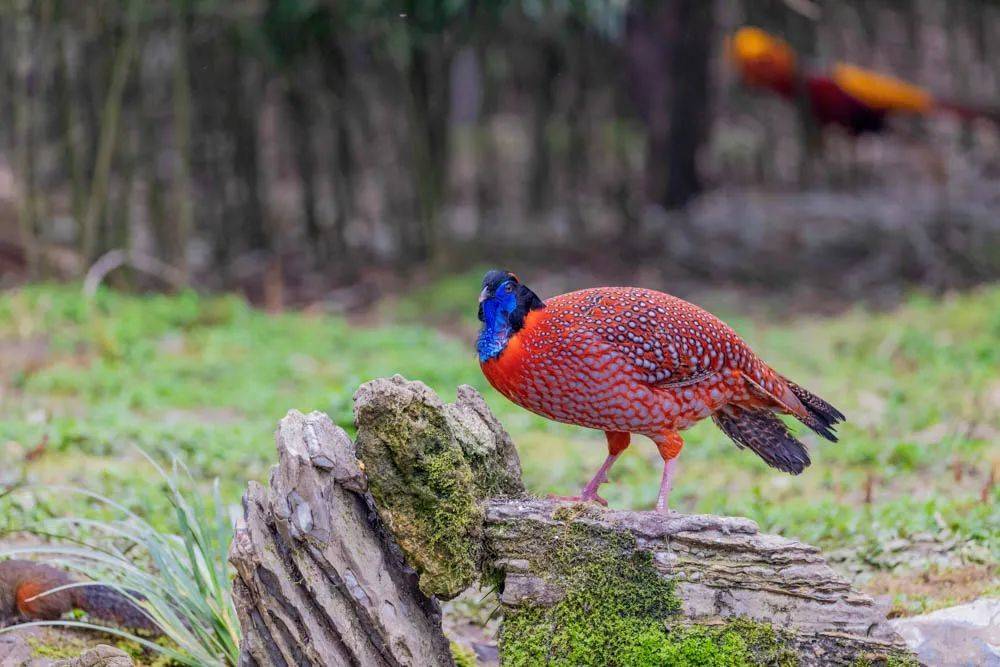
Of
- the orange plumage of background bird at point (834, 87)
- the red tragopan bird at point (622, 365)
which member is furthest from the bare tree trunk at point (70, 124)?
the red tragopan bird at point (622, 365)

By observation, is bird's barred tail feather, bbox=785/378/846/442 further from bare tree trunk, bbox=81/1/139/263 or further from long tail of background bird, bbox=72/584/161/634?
bare tree trunk, bbox=81/1/139/263

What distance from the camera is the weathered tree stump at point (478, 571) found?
10.6 ft

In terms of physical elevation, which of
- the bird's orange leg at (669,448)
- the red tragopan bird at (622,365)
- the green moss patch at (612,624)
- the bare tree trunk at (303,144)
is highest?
the bare tree trunk at (303,144)

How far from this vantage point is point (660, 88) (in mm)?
10906

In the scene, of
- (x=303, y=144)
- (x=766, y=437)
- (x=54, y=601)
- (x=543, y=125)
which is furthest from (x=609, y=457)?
(x=543, y=125)

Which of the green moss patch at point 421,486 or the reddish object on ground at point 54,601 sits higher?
the green moss patch at point 421,486

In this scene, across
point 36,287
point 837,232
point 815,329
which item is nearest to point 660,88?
point 837,232

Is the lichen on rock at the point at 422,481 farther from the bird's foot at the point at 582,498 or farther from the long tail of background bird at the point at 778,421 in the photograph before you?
the long tail of background bird at the point at 778,421

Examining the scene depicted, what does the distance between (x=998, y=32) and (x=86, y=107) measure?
9.15 metres

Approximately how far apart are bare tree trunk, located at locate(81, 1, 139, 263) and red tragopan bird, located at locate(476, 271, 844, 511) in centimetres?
592

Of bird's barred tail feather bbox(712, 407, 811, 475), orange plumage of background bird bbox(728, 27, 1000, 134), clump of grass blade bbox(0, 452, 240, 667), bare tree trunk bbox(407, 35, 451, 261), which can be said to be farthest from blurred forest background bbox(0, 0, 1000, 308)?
clump of grass blade bbox(0, 452, 240, 667)

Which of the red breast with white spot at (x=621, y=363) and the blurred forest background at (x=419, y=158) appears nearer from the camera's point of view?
the red breast with white spot at (x=621, y=363)

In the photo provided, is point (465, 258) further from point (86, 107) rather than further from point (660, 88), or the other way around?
point (86, 107)

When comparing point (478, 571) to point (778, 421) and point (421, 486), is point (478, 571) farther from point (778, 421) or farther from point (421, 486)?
point (778, 421)
